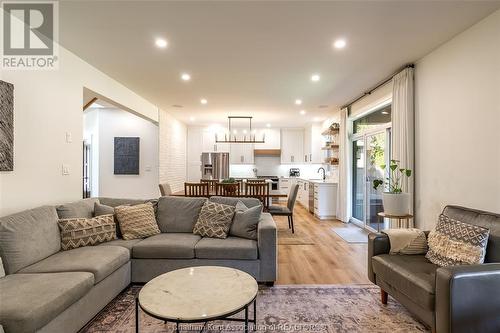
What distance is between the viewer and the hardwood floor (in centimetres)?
315

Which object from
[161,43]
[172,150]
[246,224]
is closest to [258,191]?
[246,224]

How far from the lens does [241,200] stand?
3625mm

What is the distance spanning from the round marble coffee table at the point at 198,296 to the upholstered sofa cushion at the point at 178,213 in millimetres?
1281

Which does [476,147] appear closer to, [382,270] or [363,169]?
[382,270]

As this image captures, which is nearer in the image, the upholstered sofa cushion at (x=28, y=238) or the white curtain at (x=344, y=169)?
the upholstered sofa cushion at (x=28, y=238)

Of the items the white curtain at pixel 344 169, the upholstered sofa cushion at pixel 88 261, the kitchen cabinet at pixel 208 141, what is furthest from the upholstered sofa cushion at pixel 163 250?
the kitchen cabinet at pixel 208 141

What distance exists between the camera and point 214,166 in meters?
8.60

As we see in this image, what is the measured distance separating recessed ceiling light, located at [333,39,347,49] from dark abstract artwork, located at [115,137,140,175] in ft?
17.2

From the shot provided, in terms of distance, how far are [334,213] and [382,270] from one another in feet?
14.4

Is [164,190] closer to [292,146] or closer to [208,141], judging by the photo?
[208,141]

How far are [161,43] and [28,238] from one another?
229cm

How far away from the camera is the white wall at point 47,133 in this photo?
8.63ft

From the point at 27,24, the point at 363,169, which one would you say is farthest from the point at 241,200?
the point at 363,169

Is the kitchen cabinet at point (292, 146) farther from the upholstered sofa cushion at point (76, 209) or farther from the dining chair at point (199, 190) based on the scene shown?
the upholstered sofa cushion at point (76, 209)
